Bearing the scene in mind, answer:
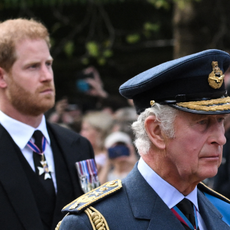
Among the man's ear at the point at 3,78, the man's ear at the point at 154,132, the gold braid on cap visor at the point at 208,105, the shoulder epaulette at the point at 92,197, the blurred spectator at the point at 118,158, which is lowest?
the blurred spectator at the point at 118,158

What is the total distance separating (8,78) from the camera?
2922 millimetres

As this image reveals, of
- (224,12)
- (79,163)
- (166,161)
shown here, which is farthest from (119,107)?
(166,161)

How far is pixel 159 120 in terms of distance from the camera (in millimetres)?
2018

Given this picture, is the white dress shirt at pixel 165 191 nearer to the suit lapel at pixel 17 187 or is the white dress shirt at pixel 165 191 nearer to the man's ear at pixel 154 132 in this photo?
the man's ear at pixel 154 132

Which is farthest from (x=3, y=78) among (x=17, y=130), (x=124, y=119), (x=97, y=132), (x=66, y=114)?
(x=66, y=114)

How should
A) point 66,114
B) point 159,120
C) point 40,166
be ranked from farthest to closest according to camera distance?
point 66,114, point 40,166, point 159,120

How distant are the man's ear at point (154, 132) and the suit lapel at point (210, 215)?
366 mm

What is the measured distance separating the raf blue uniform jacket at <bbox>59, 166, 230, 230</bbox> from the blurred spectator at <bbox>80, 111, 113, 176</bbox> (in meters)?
3.06

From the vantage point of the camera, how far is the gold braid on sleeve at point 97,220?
74.3 inches

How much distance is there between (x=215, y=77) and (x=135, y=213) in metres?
0.68

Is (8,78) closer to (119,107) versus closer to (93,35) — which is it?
(119,107)

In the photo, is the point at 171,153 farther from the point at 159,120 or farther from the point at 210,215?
the point at 210,215

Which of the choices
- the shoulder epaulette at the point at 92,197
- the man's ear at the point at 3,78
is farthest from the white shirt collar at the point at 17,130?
the shoulder epaulette at the point at 92,197

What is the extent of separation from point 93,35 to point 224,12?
2372 millimetres
